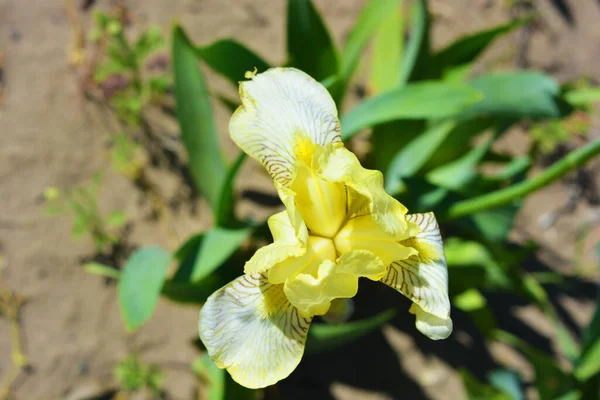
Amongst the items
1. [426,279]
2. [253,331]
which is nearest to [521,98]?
[426,279]

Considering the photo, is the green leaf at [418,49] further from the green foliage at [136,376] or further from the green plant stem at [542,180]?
the green foliage at [136,376]

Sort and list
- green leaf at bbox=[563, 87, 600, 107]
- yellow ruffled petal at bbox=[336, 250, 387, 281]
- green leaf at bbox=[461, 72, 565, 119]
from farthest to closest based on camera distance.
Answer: green leaf at bbox=[563, 87, 600, 107] < green leaf at bbox=[461, 72, 565, 119] < yellow ruffled petal at bbox=[336, 250, 387, 281]

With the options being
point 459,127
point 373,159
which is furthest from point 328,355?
point 459,127

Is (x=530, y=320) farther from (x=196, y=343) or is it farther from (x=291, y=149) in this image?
(x=291, y=149)

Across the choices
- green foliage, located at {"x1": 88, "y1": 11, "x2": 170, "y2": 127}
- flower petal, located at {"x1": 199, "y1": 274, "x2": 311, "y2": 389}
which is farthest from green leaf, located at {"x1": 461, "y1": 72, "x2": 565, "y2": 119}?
green foliage, located at {"x1": 88, "y1": 11, "x2": 170, "y2": 127}

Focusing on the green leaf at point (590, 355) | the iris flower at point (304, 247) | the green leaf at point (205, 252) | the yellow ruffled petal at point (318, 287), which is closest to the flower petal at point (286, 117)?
the iris flower at point (304, 247)

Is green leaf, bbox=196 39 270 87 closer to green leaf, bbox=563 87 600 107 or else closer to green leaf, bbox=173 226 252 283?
green leaf, bbox=173 226 252 283
